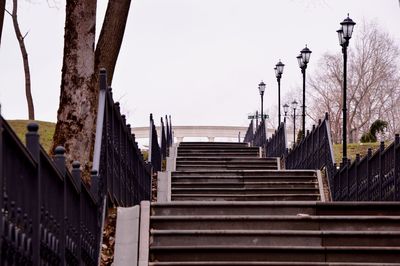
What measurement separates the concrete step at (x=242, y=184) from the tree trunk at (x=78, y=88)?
3.46 metres

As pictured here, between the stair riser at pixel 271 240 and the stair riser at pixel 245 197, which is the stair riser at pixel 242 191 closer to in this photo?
the stair riser at pixel 245 197

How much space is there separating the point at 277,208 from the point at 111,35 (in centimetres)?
749

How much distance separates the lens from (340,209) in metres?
11.4

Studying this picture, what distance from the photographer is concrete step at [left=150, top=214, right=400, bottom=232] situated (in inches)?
433

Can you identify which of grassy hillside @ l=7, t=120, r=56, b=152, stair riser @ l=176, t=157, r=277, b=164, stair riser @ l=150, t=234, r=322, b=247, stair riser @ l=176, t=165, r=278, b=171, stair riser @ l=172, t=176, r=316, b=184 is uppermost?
grassy hillside @ l=7, t=120, r=56, b=152

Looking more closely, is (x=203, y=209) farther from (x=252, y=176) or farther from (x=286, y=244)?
(x=252, y=176)

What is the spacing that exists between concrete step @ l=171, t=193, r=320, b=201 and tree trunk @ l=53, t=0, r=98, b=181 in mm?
2857

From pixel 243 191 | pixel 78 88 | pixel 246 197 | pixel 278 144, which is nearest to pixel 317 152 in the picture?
pixel 243 191

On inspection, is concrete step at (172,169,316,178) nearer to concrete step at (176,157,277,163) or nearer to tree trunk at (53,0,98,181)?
tree trunk at (53,0,98,181)

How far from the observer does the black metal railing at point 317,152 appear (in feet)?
65.5

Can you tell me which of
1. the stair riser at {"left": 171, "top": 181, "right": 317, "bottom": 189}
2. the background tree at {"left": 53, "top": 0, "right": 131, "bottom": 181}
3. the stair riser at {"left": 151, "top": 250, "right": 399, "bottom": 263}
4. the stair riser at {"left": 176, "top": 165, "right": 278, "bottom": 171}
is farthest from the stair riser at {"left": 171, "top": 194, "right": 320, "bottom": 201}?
the stair riser at {"left": 151, "top": 250, "right": 399, "bottom": 263}

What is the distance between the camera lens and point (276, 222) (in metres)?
11.1

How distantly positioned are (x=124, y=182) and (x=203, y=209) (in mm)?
1869

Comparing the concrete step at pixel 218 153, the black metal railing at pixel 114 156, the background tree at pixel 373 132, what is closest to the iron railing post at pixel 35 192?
the black metal railing at pixel 114 156
